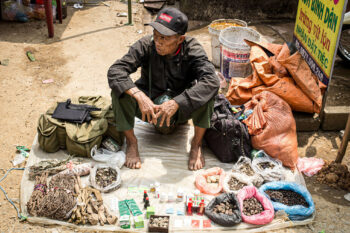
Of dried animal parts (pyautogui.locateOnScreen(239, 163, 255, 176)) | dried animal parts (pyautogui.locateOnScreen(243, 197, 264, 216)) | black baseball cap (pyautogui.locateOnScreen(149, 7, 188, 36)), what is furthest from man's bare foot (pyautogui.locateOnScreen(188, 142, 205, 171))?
black baseball cap (pyautogui.locateOnScreen(149, 7, 188, 36))

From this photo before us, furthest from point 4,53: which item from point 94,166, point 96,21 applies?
point 94,166

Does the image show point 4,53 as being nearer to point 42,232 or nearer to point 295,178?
point 42,232

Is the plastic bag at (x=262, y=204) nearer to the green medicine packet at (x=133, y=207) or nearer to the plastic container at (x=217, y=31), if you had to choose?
the green medicine packet at (x=133, y=207)

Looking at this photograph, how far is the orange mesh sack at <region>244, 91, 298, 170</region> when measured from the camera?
12.1 ft

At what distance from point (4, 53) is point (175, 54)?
3.33 m

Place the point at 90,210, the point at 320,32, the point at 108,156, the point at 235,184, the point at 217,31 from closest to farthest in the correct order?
1. the point at 90,210
2. the point at 235,184
3. the point at 108,156
4. the point at 320,32
5. the point at 217,31

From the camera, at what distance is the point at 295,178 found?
11.9 ft

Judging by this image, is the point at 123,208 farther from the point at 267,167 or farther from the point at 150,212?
the point at 267,167

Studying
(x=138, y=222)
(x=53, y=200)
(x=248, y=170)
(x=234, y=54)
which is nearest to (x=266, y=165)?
(x=248, y=170)

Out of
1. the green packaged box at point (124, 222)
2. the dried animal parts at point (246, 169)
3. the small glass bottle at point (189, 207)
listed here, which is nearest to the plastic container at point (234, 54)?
the dried animal parts at point (246, 169)

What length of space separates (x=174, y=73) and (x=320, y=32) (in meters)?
1.54

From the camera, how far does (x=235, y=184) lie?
11.4 ft

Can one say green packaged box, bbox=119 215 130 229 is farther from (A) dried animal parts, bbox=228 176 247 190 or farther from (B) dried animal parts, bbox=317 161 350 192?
(B) dried animal parts, bbox=317 161 350 192

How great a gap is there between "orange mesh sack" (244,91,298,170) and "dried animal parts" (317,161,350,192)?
0.93ft
